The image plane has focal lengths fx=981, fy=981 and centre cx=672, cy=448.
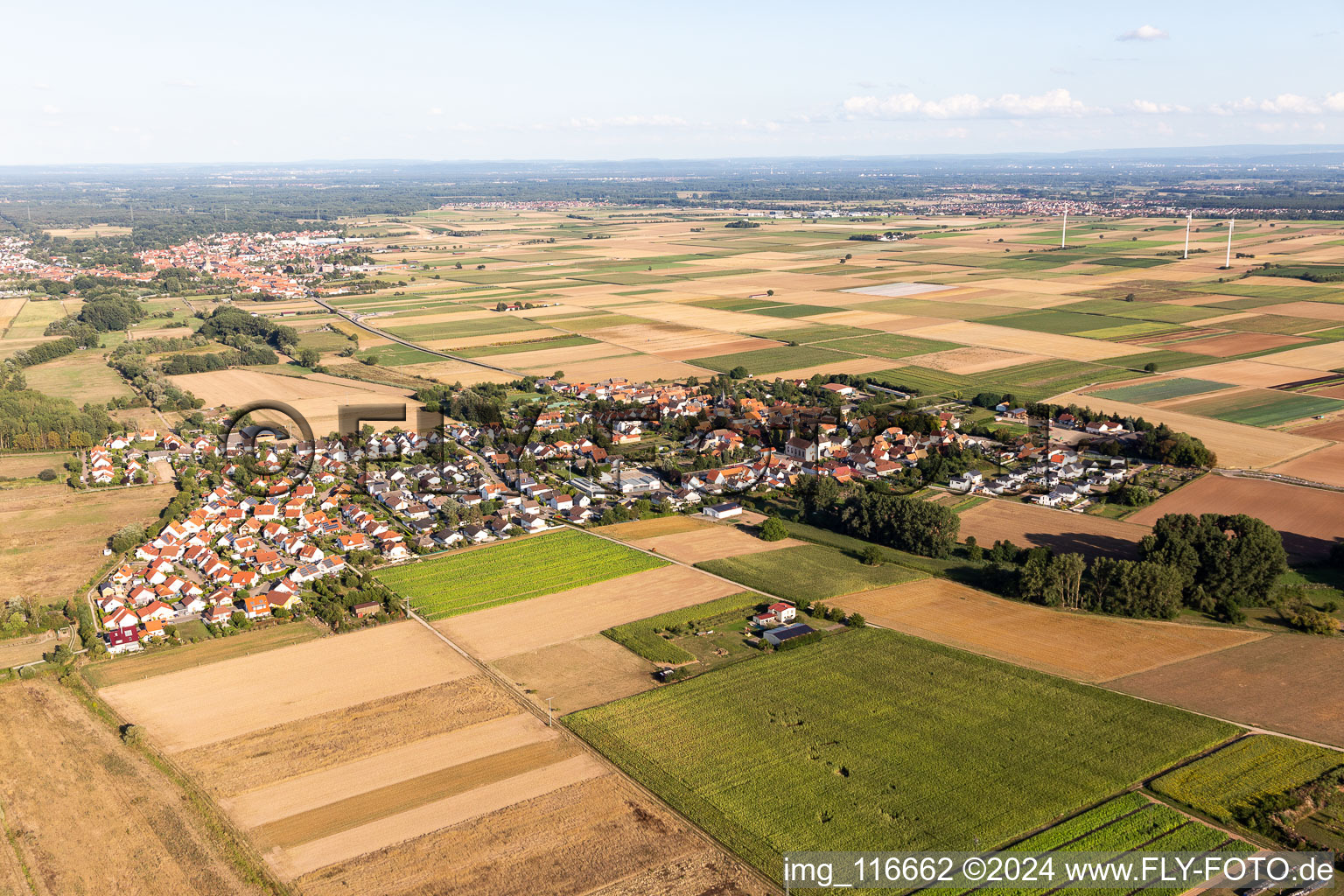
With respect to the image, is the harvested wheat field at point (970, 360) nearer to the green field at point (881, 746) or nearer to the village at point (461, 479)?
the village at point (461, 479)

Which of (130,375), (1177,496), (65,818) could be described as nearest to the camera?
(65,818)

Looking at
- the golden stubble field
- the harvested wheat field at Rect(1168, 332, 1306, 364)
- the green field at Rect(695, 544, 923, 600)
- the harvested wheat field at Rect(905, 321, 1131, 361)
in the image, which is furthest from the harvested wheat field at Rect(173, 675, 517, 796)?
the harvested wheat field at Rect(1168, 332, 1306, 364)

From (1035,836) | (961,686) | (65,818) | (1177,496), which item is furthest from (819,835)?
(1177,496)

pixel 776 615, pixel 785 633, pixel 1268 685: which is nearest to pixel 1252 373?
pixel 1268 685

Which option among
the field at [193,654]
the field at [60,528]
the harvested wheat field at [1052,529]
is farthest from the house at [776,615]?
the field at [60,528]

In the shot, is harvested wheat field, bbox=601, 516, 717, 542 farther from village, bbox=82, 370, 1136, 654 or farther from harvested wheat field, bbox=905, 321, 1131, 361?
harvested wheat field, bbox=905, 321, 1131, 361

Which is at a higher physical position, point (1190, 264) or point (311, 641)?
point (1190, 264)

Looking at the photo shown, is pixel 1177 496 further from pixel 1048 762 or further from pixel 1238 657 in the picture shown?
pixel 1048 762

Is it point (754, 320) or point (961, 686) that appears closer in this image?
point (961, 686)
